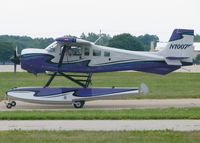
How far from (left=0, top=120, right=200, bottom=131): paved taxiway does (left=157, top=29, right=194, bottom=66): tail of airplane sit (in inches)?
292

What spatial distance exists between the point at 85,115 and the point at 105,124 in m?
1.77

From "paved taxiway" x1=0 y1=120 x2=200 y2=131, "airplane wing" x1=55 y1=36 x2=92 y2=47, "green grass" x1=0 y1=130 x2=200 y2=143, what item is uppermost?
"airplane wing" x1=55 y1=36 x2=92 y2=47

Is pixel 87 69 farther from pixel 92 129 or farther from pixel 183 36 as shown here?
pixel 92 129

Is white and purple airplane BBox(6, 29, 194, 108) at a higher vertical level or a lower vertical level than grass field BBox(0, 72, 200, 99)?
higher

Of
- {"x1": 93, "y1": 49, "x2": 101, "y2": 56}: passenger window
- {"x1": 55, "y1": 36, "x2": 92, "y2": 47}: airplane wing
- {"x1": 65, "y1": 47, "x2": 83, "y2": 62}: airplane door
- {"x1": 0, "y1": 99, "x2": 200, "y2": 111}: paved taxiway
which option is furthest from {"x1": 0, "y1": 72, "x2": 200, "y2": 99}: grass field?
{"x1": 55, "y1": 36, "x2": 92, "y2": 47}: airplane wing

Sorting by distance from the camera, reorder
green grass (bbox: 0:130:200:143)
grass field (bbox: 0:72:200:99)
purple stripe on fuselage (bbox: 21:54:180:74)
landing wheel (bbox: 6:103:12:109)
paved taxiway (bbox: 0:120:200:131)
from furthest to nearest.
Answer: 1. grass field (bbox: 0:72:200:99)
2. purple stripe on fuselage (bbox: 21:54:180:74)
3. landing wheel (bbox: 6:103:12:109)
4. paved taxiway (bbox: 0:120:200:131)
5. green grass (bbox: 0:130:200:143)

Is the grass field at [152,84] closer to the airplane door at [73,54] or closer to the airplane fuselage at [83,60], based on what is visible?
the airplane fuselage at [83,60]

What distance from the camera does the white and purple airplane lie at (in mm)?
19766

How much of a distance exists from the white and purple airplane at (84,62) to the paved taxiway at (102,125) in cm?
538

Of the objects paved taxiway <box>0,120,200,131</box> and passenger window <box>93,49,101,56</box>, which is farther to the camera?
passenger window <box>93,49,101,56</box>

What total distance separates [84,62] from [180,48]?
3691mm

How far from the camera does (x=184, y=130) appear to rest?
40.3ft

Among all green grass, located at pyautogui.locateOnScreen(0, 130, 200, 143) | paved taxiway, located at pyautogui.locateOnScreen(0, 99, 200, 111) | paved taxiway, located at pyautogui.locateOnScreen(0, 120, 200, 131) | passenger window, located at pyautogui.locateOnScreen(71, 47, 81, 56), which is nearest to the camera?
green grass, located at pyautogui.locateOnScreen(0, 130, 200, 143)

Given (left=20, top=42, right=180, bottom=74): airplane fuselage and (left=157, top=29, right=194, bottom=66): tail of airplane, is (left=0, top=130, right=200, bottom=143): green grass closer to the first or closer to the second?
(left=20, top=42, right=180, bottom=74): airplane fuselage
